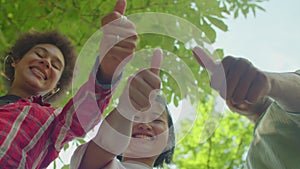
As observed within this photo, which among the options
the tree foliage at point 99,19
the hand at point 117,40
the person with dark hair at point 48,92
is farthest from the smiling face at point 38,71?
the hand at point 117,40

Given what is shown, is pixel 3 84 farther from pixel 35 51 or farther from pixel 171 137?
pixel 171 137

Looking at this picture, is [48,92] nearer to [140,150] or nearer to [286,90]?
[140,150]

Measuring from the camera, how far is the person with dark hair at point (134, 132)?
19.1 inches

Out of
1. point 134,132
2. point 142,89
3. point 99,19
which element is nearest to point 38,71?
point 134,132

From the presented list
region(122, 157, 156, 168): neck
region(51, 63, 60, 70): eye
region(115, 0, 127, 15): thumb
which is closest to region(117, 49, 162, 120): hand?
region(115, 0, 127, 15): thumb

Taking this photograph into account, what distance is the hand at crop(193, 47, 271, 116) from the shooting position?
426 mm

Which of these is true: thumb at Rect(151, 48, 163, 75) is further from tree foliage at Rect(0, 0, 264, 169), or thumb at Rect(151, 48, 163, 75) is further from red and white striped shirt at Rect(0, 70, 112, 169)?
tree foliage at Rect(0, 0, 264, 169)

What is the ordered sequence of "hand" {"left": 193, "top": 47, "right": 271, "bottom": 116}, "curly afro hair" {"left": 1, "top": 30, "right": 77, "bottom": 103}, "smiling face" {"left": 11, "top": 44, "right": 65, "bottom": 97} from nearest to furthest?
"hand" {"left": 193, "top": 47, "right": 271, "bottom": 116} < "smiling face" {"left": 11, "top": 44, "right": 65, "bottom": 97} < "curly afro hair" {"left": 1, "top": 30, "right": 77, "bottom": 103}

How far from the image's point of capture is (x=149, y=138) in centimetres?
80

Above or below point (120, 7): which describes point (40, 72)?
below

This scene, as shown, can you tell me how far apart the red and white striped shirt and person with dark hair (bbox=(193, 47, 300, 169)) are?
24 cm

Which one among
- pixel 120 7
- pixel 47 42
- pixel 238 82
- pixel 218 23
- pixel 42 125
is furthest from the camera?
pixel 218 23

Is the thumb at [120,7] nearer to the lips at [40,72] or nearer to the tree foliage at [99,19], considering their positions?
the lips at [40,72]

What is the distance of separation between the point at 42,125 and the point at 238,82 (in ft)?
1.54
